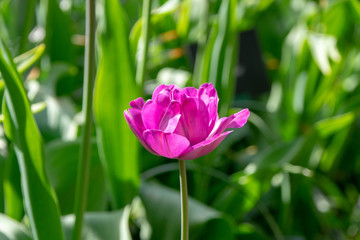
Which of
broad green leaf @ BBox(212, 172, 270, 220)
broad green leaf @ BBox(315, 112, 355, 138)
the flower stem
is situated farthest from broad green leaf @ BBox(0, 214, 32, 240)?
broad green leaf @ BBox(315, 112, 355, 138)

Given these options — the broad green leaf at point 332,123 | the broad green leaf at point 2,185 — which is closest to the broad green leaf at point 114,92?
the broad green leaf at point 2,185

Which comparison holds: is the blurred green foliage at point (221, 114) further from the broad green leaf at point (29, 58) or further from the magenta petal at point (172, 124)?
the magenta petal at point (172, 124)

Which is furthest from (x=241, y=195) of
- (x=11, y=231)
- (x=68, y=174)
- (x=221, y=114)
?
(x=11, y=231)

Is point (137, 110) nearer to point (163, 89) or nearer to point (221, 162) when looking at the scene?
point (163, 89)

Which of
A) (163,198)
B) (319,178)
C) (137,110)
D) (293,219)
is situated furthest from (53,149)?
(319,178)

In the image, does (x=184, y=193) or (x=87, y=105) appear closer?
(x=184, y=193)

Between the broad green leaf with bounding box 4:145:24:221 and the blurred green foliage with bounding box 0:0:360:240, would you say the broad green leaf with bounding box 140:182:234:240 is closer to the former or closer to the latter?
the blurred green foliage with bounding box 0:0:360:240

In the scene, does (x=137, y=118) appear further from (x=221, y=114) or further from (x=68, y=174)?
(x=221, y=114)
